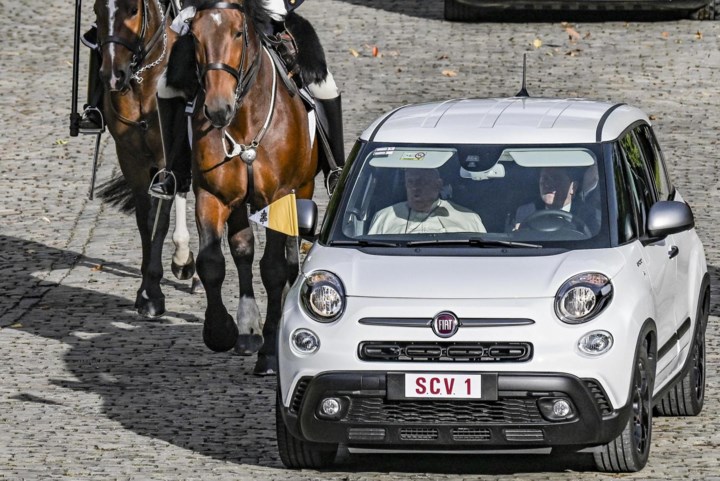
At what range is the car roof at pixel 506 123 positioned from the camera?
33.2 ft

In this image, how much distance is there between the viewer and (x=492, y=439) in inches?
357

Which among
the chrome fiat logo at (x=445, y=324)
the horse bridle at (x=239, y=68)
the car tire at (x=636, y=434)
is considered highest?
the horse bridle at (x=239, y=68)

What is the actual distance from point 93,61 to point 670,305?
7.30 metres

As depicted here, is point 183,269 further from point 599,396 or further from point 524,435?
point 599,396

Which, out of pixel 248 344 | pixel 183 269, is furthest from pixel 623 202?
pixel 183 269

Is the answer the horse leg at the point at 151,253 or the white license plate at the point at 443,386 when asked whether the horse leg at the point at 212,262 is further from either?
the white license plate at the point at 443,386

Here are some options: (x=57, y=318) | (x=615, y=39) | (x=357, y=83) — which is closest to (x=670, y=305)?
(x=57, y=318)

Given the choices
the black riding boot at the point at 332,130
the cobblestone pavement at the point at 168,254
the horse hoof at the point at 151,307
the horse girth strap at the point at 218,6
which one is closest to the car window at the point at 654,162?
the cobblestone pavement at the point at 168,254

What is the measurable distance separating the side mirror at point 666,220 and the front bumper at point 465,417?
3.31 feet

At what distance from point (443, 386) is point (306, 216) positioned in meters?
1.64

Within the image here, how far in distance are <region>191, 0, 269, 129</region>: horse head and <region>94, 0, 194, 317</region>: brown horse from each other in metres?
2.51

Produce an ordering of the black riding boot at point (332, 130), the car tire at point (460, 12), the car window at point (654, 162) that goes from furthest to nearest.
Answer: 1. the car tire at point (460, 12)
2. the black riding boot at point (332, 130)
3. the car window at point (654, 162)

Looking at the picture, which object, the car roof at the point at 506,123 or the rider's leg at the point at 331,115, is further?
the rider's leg at the point at 331,115

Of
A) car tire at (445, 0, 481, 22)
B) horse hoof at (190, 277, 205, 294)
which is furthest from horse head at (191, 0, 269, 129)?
car tire at (445, 0, 481, 22)
